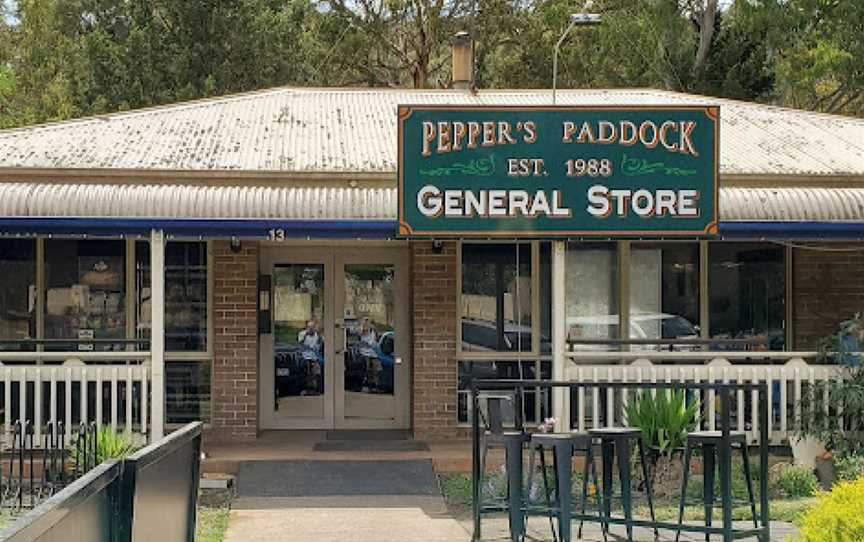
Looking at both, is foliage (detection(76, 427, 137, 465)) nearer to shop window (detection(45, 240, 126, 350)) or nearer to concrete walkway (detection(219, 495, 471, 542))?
concrete walkway (detection(219, 495, 471, 542))

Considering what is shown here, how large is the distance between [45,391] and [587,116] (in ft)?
20.8

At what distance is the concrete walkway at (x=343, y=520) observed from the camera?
983cm

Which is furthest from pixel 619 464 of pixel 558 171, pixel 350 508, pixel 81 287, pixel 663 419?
pixel 81 287

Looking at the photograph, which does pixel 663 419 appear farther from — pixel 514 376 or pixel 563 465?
pixel 563 465

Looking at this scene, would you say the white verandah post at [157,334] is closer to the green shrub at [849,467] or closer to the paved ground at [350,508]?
the paved ground at [350,508]

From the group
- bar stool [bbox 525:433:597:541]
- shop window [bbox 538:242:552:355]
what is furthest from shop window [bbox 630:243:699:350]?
bar stool [bbox 525:433:597:541]

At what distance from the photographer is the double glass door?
1491 cm

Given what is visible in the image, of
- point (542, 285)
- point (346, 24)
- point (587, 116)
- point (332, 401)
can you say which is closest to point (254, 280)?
point (332, 401)

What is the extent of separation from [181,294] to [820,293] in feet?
24.1

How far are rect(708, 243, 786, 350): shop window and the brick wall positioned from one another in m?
0.20

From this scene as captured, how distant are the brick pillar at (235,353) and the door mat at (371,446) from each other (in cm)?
90

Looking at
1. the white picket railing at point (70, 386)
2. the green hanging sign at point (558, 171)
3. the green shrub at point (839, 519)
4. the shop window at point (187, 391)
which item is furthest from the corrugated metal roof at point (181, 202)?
the green shrub at point (839, 519)

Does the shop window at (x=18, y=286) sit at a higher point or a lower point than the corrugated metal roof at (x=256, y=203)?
lower

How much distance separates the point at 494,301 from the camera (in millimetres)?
14633
